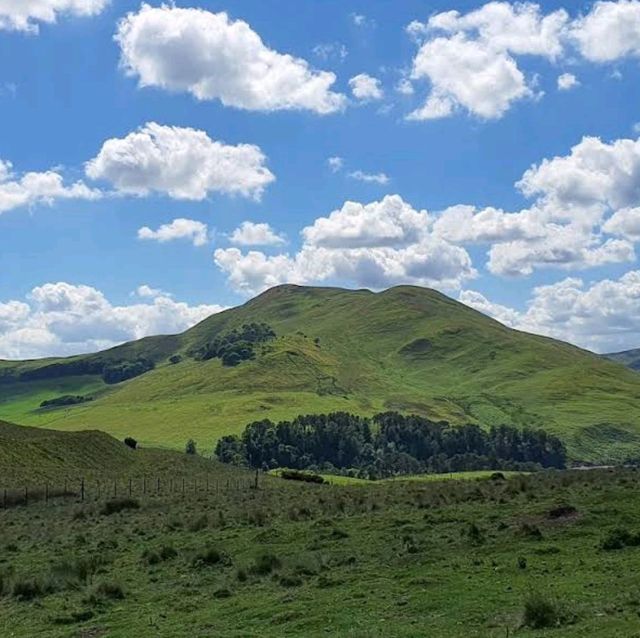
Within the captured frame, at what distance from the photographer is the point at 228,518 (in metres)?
37.6

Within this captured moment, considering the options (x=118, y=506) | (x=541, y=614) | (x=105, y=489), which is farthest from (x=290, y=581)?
(x=105, y=489)

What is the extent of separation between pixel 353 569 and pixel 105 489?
148 feet

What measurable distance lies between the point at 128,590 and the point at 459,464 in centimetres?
17133

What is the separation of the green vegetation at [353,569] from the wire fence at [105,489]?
15930 mm

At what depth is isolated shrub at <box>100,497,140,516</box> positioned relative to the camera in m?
45.7

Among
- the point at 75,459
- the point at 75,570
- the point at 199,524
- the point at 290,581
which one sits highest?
the point at 290,581

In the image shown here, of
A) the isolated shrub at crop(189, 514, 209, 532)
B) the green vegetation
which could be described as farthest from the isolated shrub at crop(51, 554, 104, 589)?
the isolated shrub at crop(189, 514, 209, 532)

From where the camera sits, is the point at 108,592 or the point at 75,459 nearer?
the point at 108,592

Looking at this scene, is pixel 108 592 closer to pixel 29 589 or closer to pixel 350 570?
pixel 29 589

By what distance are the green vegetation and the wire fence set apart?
627 inches

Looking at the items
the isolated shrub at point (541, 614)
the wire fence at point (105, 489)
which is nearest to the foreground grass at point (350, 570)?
the isolated shrub at point (541, 614)

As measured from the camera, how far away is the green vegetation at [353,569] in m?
16.9

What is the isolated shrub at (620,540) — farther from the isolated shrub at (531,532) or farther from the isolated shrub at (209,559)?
the isolated shrub at (209,559)

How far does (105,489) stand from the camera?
2505 inches
